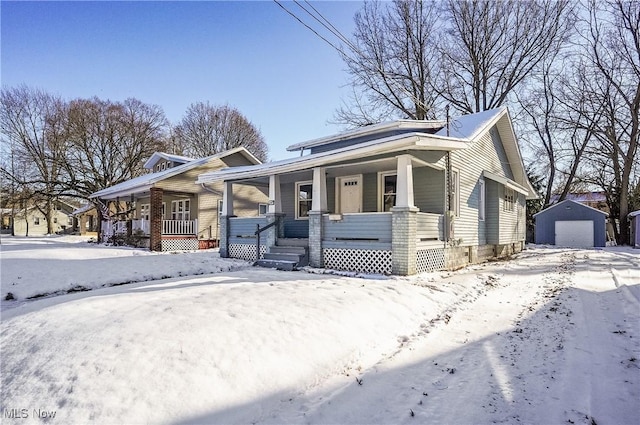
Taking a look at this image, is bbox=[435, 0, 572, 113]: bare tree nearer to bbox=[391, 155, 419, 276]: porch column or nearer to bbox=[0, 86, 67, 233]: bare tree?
bbox=[391, 155, 419, 276]: porch column

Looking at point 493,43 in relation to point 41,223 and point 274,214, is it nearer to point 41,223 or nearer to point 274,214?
point 274,214

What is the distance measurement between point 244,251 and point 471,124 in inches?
408

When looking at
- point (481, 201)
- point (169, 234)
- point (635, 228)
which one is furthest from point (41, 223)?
point (635, 228)

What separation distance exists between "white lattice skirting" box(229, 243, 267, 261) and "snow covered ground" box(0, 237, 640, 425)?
19.1 ft

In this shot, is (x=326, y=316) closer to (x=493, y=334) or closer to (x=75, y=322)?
(x=493, y=334)

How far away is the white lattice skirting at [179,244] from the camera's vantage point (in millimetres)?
18953

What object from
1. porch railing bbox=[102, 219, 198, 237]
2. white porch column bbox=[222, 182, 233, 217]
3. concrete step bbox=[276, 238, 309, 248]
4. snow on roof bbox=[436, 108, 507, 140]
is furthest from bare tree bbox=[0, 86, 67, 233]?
snow on roof bbox=[436, 108, 507, 140]

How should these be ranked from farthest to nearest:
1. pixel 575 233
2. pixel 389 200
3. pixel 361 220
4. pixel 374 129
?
pixel 575 233 → pixel 374 129 → pixel 389 200 → pixel 361 220

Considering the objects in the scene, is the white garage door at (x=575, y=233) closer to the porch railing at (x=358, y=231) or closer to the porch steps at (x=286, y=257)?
the porch railing at (x=358, y=231)

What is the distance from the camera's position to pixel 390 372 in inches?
155

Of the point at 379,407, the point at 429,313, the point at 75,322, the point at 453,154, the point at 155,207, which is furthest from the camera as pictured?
the point at 155,207

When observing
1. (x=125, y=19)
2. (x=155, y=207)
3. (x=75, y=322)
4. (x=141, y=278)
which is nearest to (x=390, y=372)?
(x=75, y=322)

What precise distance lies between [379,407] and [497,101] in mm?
30281

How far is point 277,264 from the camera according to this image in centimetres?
1111
